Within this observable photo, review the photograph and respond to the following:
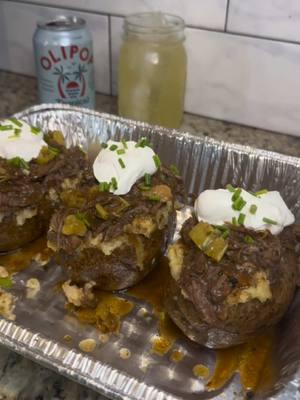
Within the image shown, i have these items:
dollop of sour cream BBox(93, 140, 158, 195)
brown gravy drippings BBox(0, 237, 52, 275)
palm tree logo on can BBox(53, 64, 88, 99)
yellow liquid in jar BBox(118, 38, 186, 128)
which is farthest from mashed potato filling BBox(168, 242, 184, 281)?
palm tree logo on can BBox(53, 64, 88, 99)

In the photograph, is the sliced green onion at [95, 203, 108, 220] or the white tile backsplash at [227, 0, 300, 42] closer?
the sliced green onion at [95, 203, 108, 220]

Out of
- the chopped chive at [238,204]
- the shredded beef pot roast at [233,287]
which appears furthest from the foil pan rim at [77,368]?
the chopped chive at [238,204]

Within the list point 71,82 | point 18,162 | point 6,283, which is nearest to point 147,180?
point 18,162

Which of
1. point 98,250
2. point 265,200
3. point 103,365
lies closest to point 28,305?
point 98,250

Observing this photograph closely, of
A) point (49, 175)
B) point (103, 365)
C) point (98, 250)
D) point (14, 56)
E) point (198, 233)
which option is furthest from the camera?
point (14, 56)

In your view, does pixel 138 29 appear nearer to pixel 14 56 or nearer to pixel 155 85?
pixel 155 85

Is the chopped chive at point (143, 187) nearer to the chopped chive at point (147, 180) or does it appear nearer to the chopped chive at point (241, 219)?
the chopped chive at point (147, 180)

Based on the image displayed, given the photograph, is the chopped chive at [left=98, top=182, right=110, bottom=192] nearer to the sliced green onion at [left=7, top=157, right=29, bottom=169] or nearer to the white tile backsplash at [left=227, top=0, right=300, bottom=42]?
the sliced green onion at [left=7, top=157, right=29, bottom=169]
